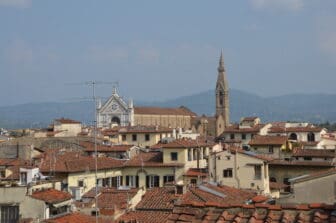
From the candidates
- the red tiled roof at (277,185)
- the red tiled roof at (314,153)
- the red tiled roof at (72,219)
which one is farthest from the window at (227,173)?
the red tiled roof at (72,219)

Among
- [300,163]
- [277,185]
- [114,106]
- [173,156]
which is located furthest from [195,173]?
[114,106]

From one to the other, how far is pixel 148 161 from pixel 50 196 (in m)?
22.2

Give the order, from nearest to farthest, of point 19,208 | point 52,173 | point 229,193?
point 19,208 → point 229,193 → point 52,173

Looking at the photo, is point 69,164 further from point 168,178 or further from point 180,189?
point 180,189

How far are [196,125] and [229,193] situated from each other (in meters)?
108

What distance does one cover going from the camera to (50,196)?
23.0 m

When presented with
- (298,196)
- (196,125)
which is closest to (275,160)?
(298,196)

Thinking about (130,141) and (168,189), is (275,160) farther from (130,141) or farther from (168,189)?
(130,141)

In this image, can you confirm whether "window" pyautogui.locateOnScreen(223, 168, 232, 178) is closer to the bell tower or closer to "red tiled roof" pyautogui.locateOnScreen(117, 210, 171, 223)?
"red tiled roof" pyautogui.locateOnScreen(117, 210, 171, 223)

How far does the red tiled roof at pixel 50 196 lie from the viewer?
22.2m

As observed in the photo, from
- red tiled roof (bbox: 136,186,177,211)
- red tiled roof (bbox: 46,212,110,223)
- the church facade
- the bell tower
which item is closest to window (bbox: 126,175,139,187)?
red tiled roof (bbox: 136,186,177,211)

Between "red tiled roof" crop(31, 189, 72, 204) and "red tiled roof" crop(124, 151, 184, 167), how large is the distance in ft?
64.4

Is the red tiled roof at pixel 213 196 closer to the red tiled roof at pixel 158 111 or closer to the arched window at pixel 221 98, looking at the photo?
the red tiled roof at pixel 158 111

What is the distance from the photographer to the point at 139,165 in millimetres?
43875
